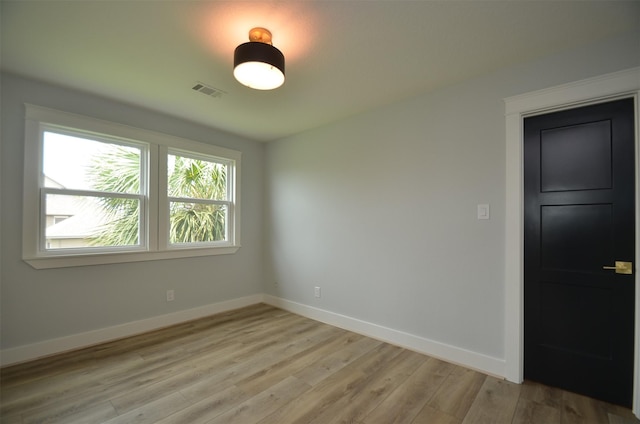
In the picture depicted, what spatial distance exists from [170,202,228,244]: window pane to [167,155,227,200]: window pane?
0.49 ft

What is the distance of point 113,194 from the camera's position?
3.04m

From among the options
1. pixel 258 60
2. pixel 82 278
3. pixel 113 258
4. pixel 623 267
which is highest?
pixel 258 60

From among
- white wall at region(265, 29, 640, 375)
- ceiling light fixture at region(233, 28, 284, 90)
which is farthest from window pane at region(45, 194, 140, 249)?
ceiling light fixture at region(233, 28, 284, 90)

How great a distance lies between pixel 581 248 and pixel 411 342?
5.40ft

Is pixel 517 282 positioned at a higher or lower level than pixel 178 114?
lower

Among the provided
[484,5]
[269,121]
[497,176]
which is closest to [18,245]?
[269,121]

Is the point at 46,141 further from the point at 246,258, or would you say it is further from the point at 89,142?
the point at 246,258

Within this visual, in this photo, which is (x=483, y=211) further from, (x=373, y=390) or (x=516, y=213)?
(x=373, y=390)

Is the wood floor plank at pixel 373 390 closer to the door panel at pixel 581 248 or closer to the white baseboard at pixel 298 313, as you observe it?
the white baseboard at pixel 298 313

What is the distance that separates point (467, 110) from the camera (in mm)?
2533

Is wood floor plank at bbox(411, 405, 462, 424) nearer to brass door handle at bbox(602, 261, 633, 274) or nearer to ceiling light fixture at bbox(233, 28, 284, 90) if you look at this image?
brass door handle at bbox(602, 261, 633, 274)

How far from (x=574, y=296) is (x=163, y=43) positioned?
11.8 ft

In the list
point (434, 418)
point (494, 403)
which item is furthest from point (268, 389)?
point (494, 403)

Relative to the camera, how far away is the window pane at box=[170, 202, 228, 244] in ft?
11.7
